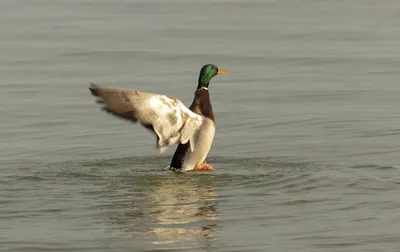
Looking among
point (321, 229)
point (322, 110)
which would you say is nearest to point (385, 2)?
point (322, 110)

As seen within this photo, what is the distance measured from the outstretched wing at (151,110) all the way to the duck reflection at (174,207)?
440 millimetres

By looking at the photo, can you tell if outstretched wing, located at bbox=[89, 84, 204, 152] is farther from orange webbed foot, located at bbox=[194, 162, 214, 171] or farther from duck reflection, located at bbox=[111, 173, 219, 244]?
orange webbed foot, located at bbox=[194, 162, 214, 171]

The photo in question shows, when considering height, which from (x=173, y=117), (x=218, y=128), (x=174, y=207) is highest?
(x=173, y=117)

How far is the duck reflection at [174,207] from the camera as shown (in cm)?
999

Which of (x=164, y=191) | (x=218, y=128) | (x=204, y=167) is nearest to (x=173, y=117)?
(x=164, y=191)

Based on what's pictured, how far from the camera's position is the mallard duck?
11898 millimetres

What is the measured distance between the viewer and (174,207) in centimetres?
1104

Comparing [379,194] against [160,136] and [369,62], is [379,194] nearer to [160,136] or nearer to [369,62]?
[160,136]

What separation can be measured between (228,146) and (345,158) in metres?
1.57

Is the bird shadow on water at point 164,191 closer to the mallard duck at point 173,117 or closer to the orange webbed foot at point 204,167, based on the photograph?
the orange webbed foot at point 204,167

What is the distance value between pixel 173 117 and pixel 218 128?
9.40ft

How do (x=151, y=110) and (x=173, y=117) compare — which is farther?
(x=173, y=117)

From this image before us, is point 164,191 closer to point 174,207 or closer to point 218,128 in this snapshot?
point 174,207

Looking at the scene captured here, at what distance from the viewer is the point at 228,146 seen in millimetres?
14219
